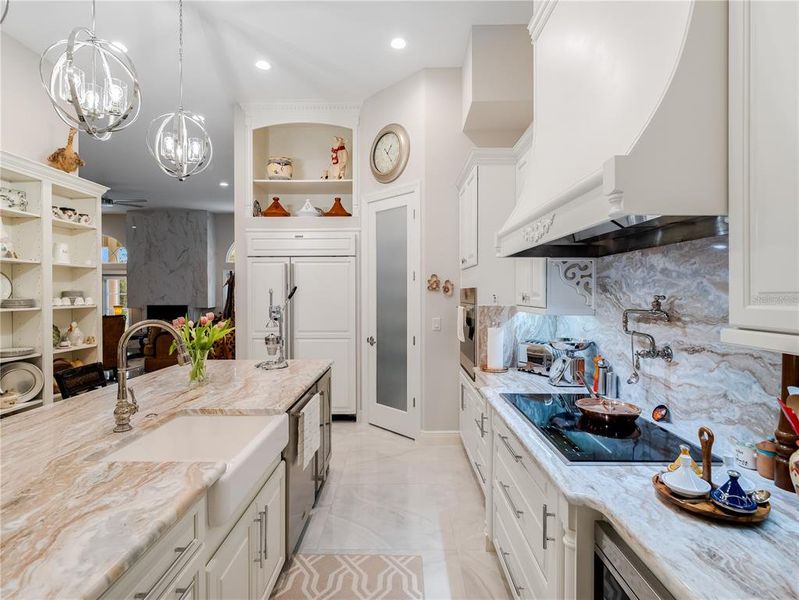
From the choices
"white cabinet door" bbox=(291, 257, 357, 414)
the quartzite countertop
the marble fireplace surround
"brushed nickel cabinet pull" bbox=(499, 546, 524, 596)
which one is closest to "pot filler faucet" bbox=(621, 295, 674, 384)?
the marble fireplace surround

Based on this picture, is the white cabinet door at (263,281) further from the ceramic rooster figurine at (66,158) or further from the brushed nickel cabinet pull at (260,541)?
the brushed nickel cabinet pull at (260,541)

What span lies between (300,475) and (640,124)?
81.5 inches

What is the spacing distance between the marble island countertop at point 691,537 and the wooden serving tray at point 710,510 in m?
0.01

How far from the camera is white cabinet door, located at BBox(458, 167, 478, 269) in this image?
2.85 metres

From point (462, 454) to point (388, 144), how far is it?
3.11 m

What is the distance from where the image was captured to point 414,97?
12.3ft

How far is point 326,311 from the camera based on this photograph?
430 centimetres

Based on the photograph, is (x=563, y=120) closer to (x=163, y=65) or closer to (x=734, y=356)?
(x=734, y=356)

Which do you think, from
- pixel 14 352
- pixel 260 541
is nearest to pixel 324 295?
pixel 14 352

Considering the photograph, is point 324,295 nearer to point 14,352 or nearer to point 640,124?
Answer: point 14,352

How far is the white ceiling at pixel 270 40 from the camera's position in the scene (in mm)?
2904

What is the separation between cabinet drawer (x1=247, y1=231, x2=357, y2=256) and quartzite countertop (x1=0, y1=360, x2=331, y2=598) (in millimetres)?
2687

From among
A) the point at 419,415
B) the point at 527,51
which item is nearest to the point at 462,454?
the point at 419,415

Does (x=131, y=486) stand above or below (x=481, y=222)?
below
